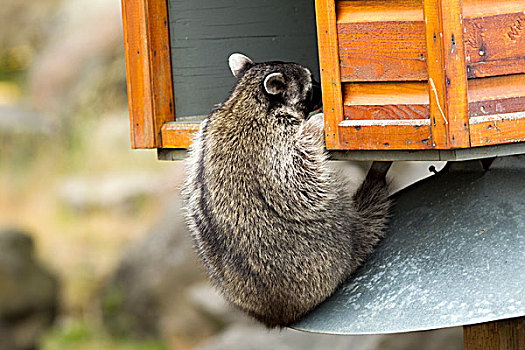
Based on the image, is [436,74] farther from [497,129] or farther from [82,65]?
[82,65]

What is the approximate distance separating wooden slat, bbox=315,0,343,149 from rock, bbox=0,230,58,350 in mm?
6664

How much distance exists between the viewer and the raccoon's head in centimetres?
379

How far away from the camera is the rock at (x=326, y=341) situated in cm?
619

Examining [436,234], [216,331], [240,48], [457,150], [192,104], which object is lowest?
[216,331]

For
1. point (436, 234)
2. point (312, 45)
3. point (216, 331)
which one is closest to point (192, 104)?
point (312, 45)

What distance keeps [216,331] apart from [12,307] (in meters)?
2.37

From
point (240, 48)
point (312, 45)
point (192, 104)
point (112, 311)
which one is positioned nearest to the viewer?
point (192, 104)

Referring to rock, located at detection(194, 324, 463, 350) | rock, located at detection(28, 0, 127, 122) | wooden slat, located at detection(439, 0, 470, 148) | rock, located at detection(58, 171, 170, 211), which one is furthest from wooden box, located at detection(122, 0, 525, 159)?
rock, located at detection(28, 0, 127, 122)

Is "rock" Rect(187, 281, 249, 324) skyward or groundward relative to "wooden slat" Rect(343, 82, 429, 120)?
groundward

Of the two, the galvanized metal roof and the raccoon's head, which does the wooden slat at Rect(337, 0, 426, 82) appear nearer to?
the raccoon's head

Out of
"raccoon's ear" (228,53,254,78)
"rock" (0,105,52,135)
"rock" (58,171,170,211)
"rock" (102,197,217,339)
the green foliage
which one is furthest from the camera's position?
"rock" (0,105,52,135)

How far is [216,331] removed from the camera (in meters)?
8.75

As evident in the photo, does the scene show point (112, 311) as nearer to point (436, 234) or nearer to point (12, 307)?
point (12, 307)

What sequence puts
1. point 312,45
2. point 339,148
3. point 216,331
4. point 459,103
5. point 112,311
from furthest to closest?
1. point 112,311
2. point 216,331
3. point 312,45
4. point 339,148
5. point 459,103
